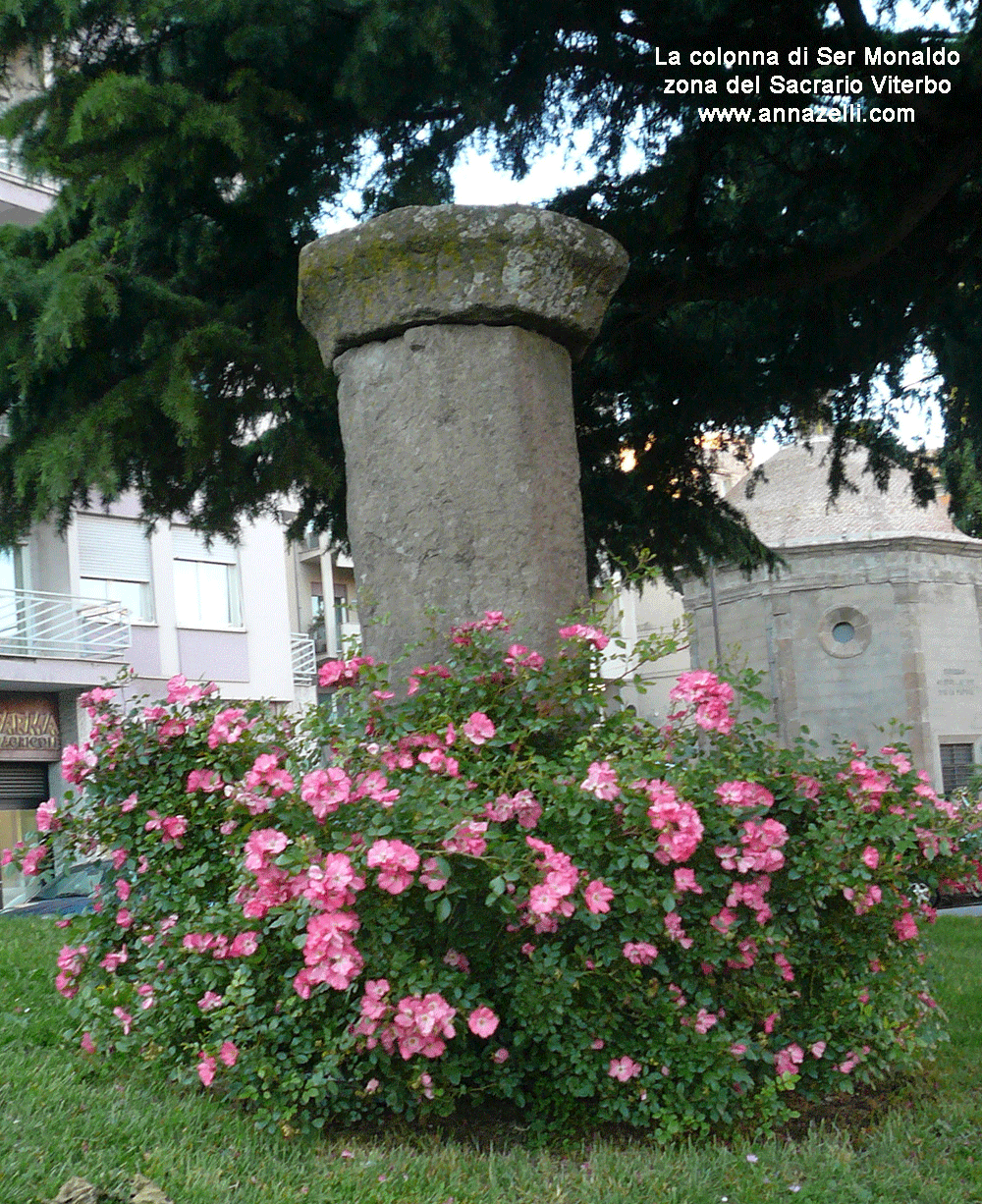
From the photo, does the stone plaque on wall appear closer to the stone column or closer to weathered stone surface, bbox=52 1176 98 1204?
the stone column

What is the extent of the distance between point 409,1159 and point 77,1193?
33.8 inches

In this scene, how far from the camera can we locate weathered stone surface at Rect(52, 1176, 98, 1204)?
2811 millimetres

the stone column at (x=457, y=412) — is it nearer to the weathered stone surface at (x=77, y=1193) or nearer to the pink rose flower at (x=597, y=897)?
the pink rose flower at (x=597, y=897)

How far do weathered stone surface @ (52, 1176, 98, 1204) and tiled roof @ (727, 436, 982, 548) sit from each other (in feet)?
97.4

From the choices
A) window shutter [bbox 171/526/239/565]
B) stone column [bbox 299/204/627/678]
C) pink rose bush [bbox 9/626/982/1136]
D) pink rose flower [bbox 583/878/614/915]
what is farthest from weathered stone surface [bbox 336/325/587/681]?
window shutter [bbox 171/526/239/565]

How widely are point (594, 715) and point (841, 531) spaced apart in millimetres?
29708

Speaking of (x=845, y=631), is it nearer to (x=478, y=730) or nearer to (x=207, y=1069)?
(x=478, y=730)

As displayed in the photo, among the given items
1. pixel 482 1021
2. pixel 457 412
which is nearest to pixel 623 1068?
pixel 482 1021

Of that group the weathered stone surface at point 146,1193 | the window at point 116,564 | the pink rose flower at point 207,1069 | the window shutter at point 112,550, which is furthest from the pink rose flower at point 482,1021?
the window shutter at point 112,550

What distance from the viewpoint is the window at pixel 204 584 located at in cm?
1978

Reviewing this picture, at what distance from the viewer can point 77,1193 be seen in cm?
284

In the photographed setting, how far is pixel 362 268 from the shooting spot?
16.0ft

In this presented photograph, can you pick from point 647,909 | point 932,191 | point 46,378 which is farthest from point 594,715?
point 932,191

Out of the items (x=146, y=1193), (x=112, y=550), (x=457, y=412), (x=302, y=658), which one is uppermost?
(x=112, y=550)
